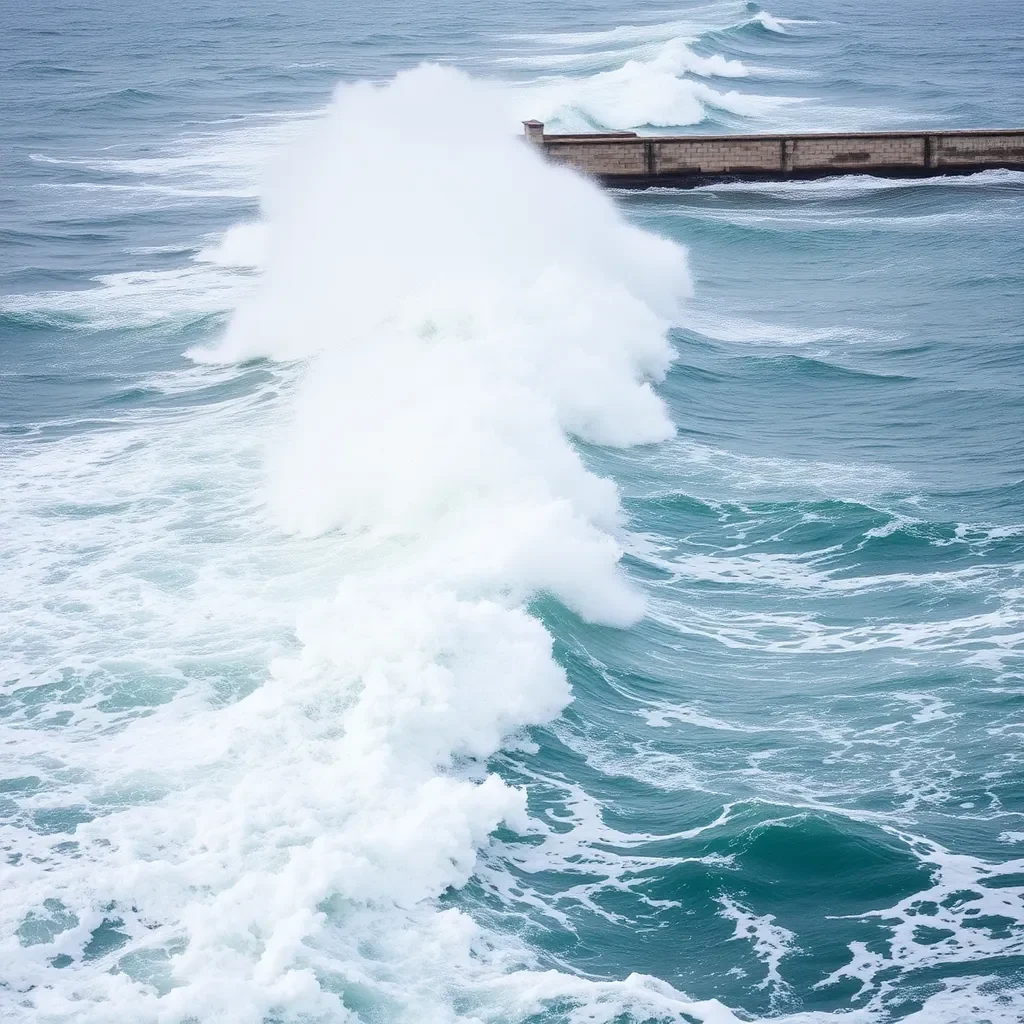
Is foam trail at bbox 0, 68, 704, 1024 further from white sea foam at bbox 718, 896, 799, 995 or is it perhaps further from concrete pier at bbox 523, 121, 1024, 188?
concrete pier at bbox 523, 121, 1024, 188

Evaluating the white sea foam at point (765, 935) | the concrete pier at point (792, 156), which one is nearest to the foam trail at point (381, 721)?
the white sea foam at point (765, 935)

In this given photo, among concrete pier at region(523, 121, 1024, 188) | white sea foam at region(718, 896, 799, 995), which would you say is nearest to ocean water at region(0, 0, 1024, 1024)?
white sea foam at region(718, 896, 799, 995)

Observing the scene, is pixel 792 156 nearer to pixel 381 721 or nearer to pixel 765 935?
pixel 381 721

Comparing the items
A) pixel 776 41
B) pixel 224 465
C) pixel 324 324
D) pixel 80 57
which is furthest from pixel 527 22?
pixel 224 465

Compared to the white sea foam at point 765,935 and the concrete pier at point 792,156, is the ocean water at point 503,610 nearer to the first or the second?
the white sea foam at point 765,935

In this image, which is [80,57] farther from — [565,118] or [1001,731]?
[1001,731]

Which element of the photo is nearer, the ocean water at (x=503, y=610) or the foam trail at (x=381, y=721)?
the foam trail at (x=381, y=721)
